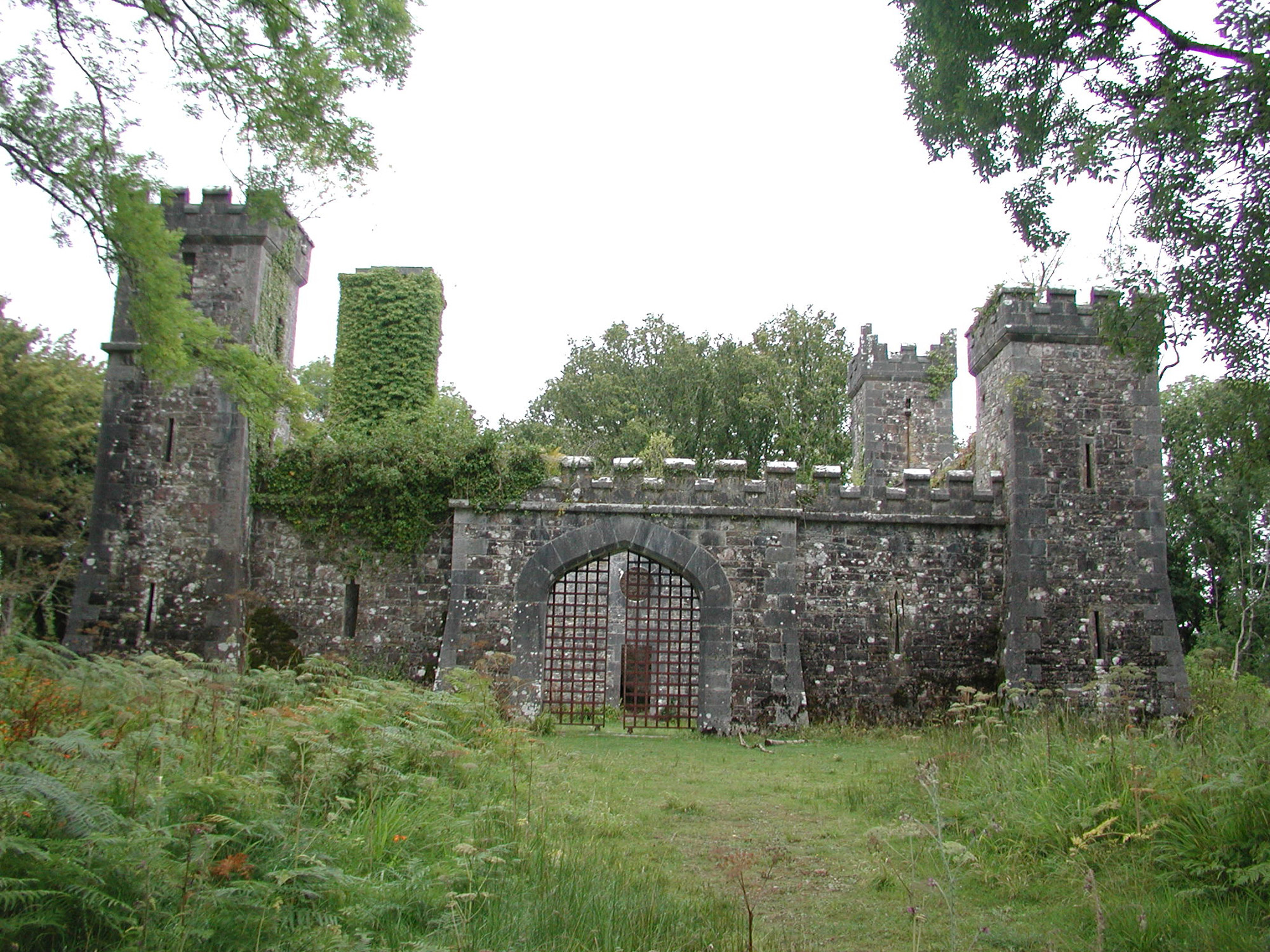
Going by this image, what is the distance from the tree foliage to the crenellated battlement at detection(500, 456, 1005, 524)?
16.5 meters

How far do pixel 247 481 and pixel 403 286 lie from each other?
4.12 meters

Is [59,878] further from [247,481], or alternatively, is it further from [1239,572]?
[1239,572]

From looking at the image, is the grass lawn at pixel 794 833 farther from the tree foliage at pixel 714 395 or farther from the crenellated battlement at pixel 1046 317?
the tree foliage at pixel 714 395

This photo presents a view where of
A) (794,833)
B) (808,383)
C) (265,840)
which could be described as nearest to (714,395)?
(808,383)

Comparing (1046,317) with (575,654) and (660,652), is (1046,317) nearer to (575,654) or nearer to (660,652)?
(660,652)

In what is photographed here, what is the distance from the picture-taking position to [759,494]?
13.9 m

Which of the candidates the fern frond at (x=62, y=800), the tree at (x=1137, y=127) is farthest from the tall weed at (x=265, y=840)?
the tree at (x=1137, y=127)

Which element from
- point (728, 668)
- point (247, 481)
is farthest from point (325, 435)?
point (728, 668)

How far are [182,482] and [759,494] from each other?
8.15 meters

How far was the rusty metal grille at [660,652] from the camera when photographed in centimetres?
1368

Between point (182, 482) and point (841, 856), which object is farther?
point (182, 482)

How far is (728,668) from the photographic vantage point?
44.0 ft

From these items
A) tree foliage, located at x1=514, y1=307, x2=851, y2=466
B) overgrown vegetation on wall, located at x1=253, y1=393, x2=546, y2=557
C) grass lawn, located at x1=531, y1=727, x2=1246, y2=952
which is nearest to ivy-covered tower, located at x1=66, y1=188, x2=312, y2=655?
overgrown vegetation on wall, located at x1=253, y1=393, x2=546, y2=557

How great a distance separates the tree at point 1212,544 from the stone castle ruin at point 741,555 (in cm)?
1086
